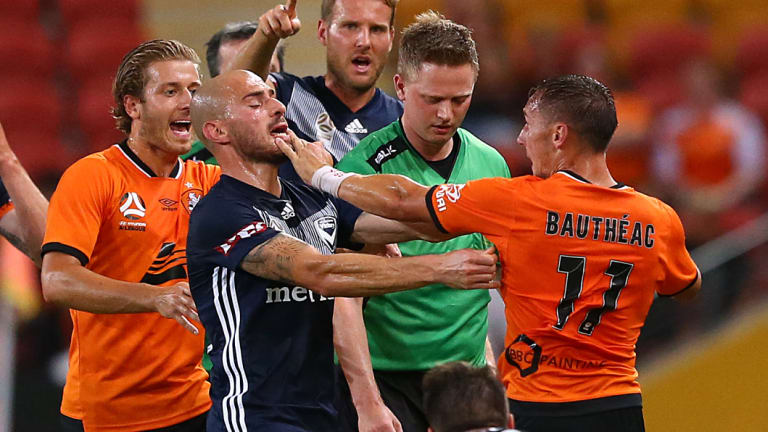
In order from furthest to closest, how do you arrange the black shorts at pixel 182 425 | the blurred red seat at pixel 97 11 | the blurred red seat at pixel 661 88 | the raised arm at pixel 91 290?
the blurred red seat at pixel 97 11
the blurred red seat at pixel 661 88
the black shorts at pixel 182 425
the raised arm at pixel 91 290

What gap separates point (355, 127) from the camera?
508 centimetres

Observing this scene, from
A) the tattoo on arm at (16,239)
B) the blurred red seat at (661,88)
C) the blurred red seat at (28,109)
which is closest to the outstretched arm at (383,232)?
the tattoo on arm at (16,239)

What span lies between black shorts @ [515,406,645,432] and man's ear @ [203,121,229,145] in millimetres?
1531

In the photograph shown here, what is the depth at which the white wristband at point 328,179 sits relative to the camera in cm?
394

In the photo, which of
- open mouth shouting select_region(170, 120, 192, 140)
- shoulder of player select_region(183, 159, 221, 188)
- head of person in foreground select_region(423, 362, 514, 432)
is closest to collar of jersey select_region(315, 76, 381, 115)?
shoulder of player select_region(183, 159, 221, 188)

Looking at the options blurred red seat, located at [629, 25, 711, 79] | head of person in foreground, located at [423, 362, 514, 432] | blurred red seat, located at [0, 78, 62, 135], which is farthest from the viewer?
blurred red seat, located at [0, 78, 62, 135]

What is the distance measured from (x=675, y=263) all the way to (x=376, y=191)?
1166mm

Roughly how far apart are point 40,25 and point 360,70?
741 cm

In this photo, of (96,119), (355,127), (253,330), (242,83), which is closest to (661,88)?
(96,119)

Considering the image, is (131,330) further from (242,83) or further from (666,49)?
(666,49)

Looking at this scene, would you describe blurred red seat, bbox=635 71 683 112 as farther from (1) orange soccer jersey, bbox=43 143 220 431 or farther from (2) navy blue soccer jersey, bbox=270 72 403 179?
(1) orange soccer jersey, bbox=43 143 220 431

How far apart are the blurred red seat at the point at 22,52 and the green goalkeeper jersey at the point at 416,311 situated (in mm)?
7450

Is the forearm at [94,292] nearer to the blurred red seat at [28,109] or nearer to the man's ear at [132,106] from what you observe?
the man's ear at [132,106]

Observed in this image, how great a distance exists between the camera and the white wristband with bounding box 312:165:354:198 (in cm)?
394
